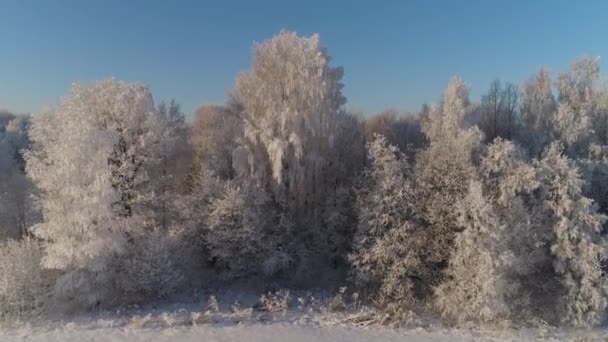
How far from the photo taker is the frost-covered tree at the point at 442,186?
742 inches

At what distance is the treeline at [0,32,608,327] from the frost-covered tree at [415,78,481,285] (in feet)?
0.28

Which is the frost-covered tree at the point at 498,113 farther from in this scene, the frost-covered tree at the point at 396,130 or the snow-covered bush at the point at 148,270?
the snow-covered bush at the point at 148,270

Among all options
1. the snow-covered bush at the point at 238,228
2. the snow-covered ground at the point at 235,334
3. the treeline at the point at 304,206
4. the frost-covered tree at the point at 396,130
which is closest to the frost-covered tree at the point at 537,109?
the treeline at the point at 304,206

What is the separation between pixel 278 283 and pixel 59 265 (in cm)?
1031

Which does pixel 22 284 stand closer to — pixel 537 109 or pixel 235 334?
pixel 235 334

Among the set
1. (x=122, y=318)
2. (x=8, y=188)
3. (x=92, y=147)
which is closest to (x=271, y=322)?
(x=122, y=318)

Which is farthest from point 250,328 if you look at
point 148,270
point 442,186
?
point 442,186

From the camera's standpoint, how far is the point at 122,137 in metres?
21.4

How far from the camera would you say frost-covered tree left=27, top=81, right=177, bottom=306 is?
58.8ft

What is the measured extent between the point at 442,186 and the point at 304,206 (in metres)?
7.83

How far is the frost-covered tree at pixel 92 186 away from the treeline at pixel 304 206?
0.08 m

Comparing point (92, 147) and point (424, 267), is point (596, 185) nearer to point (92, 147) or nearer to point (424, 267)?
point (424, 267)

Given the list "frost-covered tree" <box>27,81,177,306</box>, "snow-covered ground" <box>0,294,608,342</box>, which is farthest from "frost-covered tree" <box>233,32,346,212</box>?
"snow-covered ground" <box>0,294,608,342</box>

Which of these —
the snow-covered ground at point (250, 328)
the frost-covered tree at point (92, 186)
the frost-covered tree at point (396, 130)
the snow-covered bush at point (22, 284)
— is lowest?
the snow-covered ground at point (250, 328)
